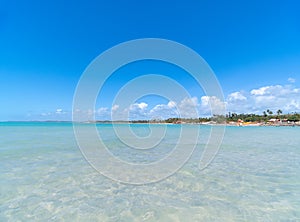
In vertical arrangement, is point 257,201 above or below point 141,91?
below

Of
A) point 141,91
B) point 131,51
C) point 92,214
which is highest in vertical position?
point 131,51

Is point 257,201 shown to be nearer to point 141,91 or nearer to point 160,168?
point 160,168

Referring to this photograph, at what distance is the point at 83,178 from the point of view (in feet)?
23.5

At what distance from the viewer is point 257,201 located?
5.06 metres

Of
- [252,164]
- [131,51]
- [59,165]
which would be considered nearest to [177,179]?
[252,164]

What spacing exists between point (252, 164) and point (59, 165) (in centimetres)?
947

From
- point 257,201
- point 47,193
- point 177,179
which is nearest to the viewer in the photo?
point 257,201

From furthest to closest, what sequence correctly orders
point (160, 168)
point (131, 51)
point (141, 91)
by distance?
1. point (141, 91)
2. point (131, 51)
3. point (160, 168)

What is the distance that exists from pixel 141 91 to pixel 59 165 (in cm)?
796

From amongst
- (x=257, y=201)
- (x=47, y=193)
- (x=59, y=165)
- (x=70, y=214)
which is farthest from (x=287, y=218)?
(x=59, y=165)

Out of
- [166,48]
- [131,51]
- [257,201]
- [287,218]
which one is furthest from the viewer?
[166,48]

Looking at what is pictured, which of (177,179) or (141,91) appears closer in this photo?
(177,179)

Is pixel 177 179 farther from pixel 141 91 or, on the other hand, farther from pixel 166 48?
pixel 141 91

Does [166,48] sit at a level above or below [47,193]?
above
